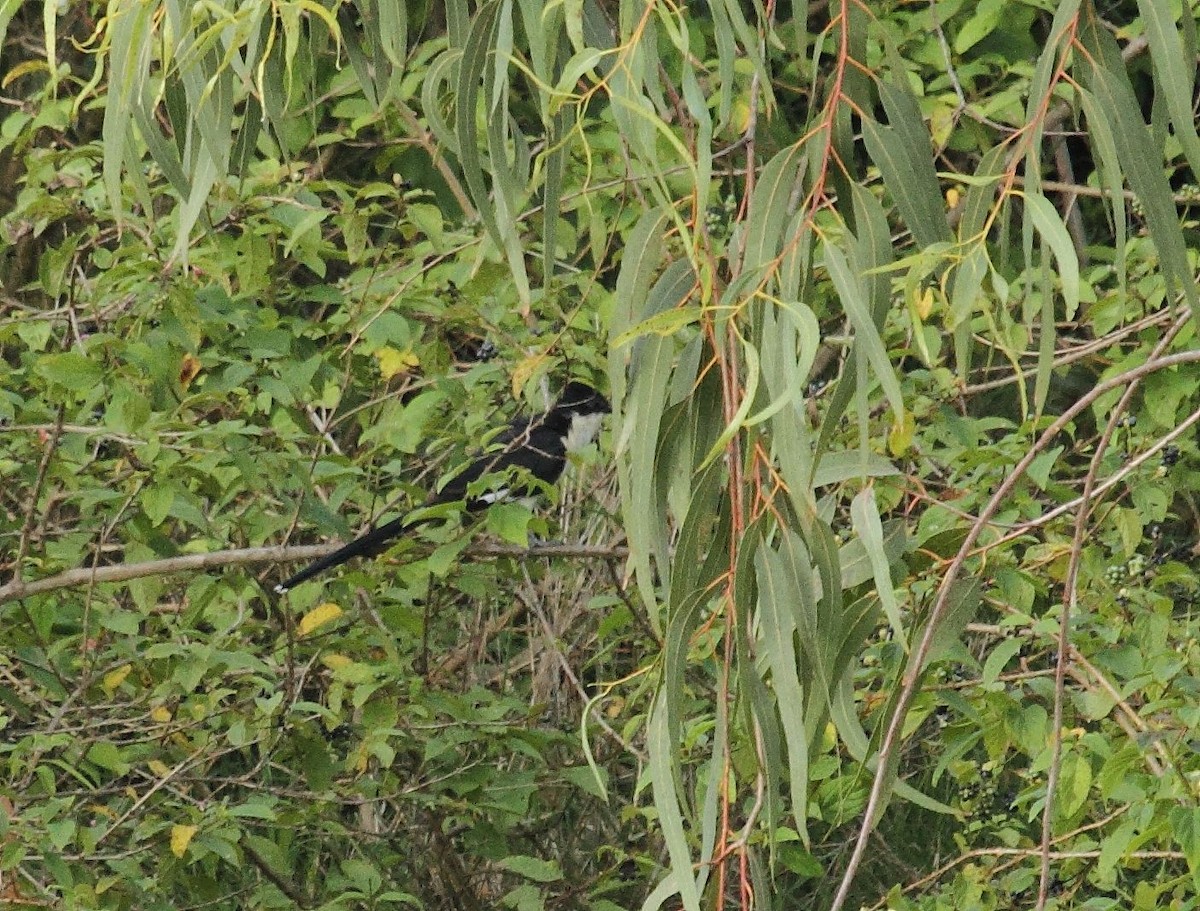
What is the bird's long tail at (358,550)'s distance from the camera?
3562 mm

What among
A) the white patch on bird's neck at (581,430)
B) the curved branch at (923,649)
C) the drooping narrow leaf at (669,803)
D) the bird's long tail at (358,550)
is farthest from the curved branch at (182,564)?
the white patch on bird's neck at (581,430)

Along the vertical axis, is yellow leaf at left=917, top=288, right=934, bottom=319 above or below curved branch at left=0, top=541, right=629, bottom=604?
below

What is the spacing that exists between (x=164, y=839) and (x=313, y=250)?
1230 millimetres

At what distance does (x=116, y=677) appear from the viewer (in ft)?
12.2

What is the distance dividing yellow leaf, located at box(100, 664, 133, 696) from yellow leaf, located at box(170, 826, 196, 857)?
0.49 meters

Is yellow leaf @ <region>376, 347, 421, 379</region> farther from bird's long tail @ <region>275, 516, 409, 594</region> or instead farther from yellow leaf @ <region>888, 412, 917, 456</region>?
yellow leaf @ <region>888, 412, 917, 456</region>

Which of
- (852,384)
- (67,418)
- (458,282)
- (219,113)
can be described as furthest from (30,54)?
(852,384)

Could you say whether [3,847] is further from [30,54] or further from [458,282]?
[30,54]

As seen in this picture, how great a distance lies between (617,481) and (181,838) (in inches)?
48.5

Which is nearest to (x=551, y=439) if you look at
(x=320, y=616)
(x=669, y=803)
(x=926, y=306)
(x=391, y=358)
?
(x=391, y=358)

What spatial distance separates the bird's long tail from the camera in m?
3.56

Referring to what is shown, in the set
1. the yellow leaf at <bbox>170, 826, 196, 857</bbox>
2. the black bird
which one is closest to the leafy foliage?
the yellow leaf at <bbox>170, 826, 196, 857</bbox>

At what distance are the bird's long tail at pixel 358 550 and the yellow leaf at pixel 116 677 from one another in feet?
1.16

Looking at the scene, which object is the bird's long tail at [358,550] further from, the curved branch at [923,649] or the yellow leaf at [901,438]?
the curved branch at [923,649]
